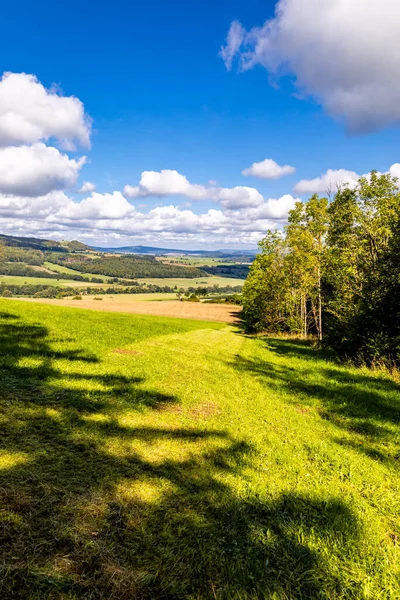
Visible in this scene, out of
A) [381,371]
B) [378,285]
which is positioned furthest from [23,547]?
[378,285]

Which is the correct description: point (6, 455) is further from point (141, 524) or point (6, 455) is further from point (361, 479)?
point (361, 479)

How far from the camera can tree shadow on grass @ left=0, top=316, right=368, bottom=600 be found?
2971 mm

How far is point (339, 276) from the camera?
2559cm

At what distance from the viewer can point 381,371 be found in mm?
15523

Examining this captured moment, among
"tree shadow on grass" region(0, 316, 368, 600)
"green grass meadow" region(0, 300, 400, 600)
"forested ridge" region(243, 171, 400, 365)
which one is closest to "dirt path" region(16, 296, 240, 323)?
"forested ridge" region(243, 171, 400, 365)

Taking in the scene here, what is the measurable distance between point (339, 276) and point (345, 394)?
16.6 m

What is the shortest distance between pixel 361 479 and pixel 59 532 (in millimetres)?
5579

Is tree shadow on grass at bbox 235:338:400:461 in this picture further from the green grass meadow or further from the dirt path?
the dirt path

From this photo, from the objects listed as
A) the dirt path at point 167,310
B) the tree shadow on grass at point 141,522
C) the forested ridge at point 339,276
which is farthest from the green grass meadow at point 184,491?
the dirt path at point 167,310

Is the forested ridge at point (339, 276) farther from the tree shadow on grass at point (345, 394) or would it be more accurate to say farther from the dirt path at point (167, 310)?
the dirt path at point (167, 310)

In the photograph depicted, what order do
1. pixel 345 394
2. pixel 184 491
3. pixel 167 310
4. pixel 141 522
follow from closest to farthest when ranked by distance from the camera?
pixel 141 522, pixel 184 491, pixel 345 394, pixel 167 310

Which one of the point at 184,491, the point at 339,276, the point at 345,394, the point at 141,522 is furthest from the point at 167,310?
the point at 141,522

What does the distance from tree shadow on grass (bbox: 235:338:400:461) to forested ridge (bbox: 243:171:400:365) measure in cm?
396

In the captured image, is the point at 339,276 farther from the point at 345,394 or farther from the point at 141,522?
the point at 141,522
